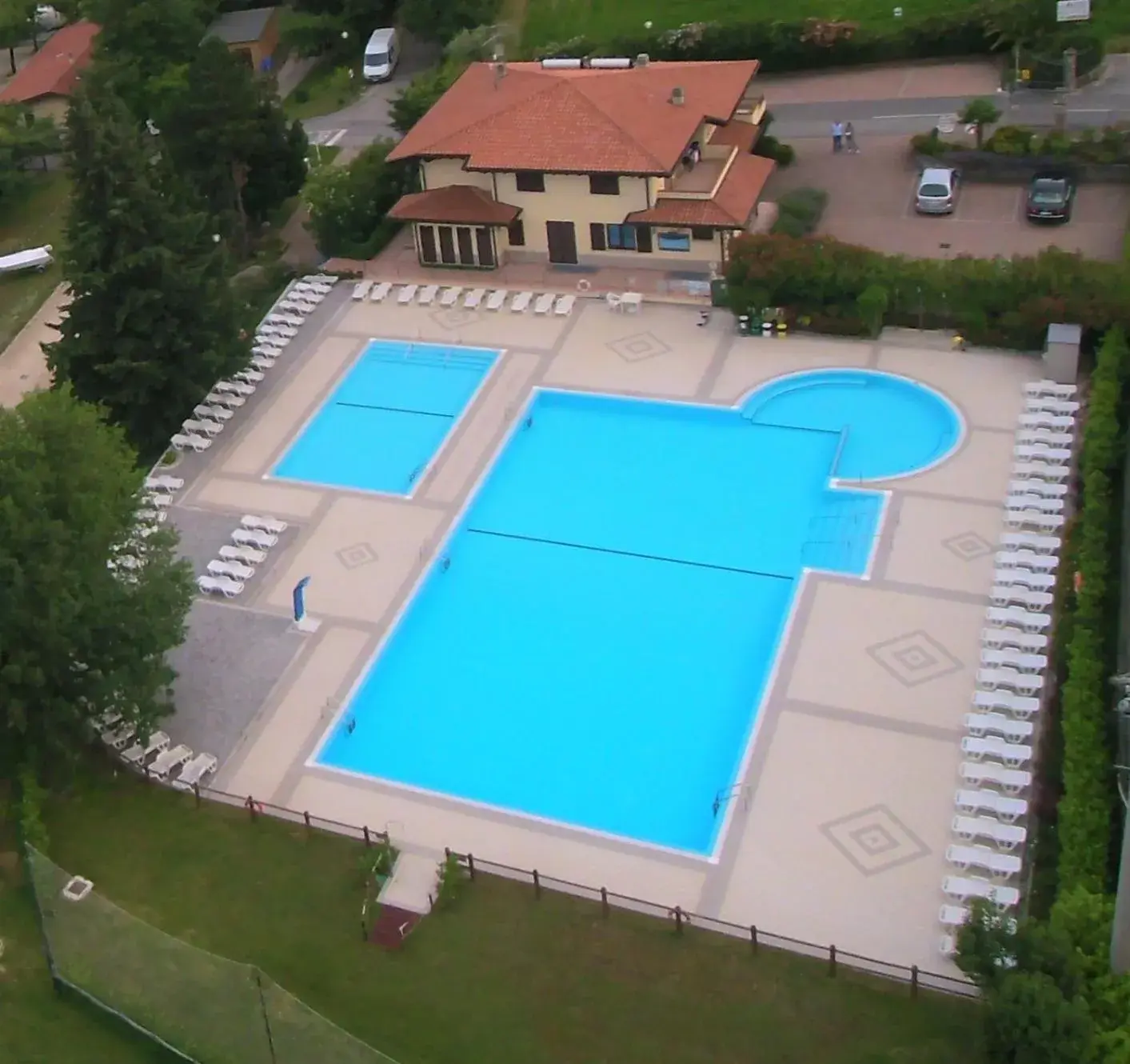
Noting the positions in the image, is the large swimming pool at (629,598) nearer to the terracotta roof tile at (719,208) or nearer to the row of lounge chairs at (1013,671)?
the row of lounge chairs at (1013,671)

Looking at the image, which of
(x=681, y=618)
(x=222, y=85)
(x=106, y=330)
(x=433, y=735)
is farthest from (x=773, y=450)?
(x=222, y=85)

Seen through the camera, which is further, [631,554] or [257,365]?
[257,365]

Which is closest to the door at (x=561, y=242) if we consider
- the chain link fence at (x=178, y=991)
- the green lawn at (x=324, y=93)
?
the green lawn at (x=324, y=93)

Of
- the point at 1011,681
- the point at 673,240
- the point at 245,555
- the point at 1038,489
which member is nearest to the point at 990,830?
the point at 1011,681

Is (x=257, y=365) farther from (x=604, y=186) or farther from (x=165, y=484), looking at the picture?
(x=604, y=186)

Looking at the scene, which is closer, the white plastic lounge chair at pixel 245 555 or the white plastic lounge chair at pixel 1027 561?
the white plastic lounge chair at pixel 1027 561
